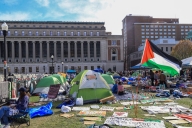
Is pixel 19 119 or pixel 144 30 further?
pixel 144 30

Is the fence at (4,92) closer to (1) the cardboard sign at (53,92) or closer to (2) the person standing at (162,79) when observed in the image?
(1) the cardboard sign at (53,92)

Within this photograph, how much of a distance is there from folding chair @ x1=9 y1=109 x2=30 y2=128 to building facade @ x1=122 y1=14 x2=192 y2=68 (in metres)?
94.3

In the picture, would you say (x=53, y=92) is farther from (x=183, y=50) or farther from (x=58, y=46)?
(x=58, y=46)

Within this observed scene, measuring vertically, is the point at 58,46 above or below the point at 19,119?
above

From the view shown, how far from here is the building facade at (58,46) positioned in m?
84.5

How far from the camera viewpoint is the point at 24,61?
86312mm

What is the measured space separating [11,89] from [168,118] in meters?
9.23

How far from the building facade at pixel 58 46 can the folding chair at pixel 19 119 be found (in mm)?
75537

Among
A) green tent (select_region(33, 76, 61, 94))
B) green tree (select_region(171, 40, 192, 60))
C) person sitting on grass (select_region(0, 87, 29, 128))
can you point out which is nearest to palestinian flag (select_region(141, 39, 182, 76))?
person sitting on grass (select_region(0, 87, 29, 128))

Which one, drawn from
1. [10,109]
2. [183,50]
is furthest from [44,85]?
[183,50]

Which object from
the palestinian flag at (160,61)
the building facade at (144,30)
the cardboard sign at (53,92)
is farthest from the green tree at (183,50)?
the building facade at (144,30)

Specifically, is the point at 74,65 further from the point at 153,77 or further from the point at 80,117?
the point at 80,117

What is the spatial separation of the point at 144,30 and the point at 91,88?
9564 centimetres

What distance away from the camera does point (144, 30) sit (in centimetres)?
10369
